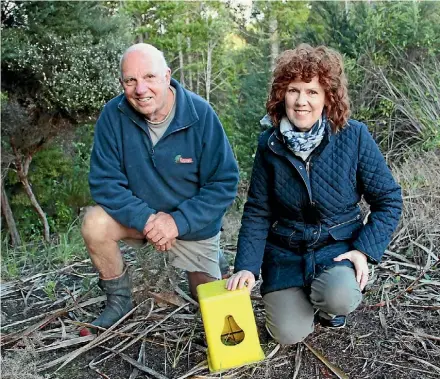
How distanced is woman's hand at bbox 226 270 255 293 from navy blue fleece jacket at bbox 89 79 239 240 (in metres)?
0.50

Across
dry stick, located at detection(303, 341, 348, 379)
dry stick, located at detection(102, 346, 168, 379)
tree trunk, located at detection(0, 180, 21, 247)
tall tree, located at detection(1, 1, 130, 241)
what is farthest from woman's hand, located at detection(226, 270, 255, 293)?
tree trunk, located at detection(0, 180, 21, 247)

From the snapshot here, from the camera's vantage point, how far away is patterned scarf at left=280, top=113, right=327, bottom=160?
2.34 meters

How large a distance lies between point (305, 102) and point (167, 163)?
3.06 ft

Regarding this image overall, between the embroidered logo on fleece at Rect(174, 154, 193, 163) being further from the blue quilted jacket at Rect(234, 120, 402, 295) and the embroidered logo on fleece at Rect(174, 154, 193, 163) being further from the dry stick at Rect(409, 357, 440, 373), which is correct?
the dry stick at Rect(409, 357, 440, 373)

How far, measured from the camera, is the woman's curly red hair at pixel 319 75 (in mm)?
2336

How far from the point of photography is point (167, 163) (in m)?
2.89

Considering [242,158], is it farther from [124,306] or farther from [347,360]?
[347,360]

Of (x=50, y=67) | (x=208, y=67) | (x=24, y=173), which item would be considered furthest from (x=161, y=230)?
(x=208, y=67)

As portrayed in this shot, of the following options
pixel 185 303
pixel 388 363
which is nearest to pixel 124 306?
pixel 185 303

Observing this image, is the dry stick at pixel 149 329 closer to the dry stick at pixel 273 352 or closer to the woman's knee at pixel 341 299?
the dry stick at pixel 273 352

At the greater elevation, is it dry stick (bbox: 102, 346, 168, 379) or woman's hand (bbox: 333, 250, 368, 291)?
woman's hand (bbox: 333, 250, 368, 291)

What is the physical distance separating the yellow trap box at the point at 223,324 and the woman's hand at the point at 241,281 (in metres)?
0.03

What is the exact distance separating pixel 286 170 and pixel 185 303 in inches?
46.3

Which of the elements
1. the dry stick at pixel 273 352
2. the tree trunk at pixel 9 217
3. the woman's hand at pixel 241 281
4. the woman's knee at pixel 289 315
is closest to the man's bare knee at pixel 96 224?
the woman's hand at pixel 241 281
